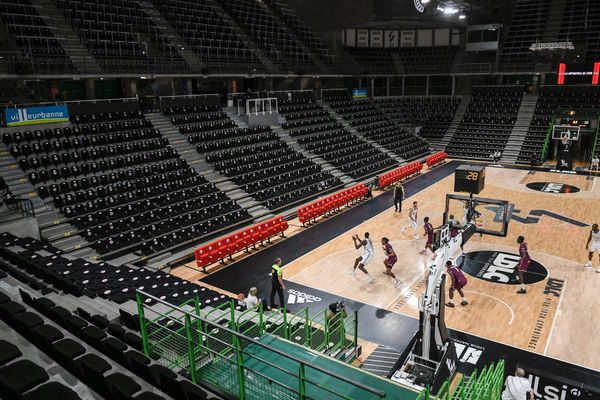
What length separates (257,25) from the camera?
33500mm

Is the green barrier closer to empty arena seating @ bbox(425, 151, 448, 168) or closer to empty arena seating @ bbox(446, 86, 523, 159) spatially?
empty arena seating @ bbox(425, 151, 448, 168)

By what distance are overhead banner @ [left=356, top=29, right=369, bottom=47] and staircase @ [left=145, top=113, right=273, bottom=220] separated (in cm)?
2435

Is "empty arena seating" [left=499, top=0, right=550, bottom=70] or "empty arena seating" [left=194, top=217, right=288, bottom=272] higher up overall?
"empty arena seating" [left=499, top=0, right=550, bottom=70]

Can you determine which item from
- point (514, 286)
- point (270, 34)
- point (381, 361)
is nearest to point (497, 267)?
point (514, 286)

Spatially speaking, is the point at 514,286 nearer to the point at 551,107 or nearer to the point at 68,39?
the point at 68,39

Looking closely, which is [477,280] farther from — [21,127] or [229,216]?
[21,127]

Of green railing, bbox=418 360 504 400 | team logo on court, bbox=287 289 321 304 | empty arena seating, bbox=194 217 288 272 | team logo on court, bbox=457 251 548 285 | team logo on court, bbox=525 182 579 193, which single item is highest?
green railing, bbox=418 360 504 400

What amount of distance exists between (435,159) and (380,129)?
527 cm

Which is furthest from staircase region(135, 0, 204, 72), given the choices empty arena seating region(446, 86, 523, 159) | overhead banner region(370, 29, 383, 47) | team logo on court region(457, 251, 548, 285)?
overhead banner region(370, 29, 383, 47)

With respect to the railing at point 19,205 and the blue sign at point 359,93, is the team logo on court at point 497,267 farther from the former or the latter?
the blue sign at point 359,93

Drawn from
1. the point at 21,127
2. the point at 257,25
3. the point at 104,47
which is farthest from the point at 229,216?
the point at 257,25

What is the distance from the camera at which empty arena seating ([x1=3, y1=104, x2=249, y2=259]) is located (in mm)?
15250

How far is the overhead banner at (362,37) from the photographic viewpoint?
4103 cm

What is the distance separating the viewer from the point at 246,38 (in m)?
31.3
